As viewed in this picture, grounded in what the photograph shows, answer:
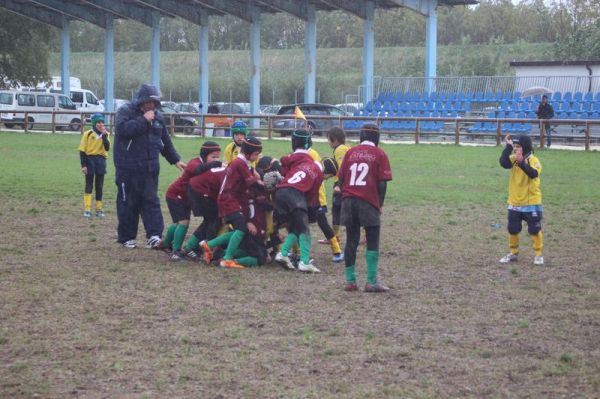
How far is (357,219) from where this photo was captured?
9.88 meters

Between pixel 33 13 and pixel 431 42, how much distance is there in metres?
19.7

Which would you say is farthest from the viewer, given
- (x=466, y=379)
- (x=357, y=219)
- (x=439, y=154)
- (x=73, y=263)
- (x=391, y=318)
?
(x=439, y=154)

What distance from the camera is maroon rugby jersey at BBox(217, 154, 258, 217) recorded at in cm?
1130

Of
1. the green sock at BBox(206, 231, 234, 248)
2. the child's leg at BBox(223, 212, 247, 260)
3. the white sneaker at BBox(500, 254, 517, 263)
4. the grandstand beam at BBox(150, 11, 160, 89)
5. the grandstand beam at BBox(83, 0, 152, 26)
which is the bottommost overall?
the white sneaker at BBox(500, 254, 517, 263)

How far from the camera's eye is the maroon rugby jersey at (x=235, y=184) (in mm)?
11305

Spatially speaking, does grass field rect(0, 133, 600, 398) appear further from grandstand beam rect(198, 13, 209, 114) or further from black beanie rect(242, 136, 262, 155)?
grandstand beam rect(198, 13, 209, 114)

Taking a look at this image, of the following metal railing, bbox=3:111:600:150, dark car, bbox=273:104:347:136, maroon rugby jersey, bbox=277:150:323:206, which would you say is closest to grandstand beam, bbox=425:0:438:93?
dark car, bbox=273:104:347:136

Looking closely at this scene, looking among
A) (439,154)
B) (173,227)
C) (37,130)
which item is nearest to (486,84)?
(439,154)

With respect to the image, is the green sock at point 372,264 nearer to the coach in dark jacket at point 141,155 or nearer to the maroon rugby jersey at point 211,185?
the maroon rugby jersey at point 211,185

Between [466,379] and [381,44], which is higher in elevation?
[381,44]

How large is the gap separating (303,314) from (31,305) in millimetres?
2458

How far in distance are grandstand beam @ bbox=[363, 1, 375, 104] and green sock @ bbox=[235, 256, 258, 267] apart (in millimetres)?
33198

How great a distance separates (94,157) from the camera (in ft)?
A: 53.3

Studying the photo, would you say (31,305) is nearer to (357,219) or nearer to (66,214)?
(357,219)
